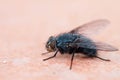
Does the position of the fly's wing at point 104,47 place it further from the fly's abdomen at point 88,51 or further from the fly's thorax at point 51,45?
the fly's thorax at point 51,45

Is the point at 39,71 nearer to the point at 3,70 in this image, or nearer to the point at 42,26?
the point at 3,70

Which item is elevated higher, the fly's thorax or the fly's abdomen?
the fly's thorax

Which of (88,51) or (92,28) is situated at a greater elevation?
(92,28)

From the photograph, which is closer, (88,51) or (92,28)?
(88,51)

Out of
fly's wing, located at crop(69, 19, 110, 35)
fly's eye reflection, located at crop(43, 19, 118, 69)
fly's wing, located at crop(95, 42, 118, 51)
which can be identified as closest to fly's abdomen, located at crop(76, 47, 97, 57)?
fly's eye reflection, located at crop(43, 19, 118, 69)

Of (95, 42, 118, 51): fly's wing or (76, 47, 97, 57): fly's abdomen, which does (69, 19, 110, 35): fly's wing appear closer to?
(76, 47, 97, 57): fly's abdomen

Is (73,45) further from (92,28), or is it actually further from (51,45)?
(92,28)

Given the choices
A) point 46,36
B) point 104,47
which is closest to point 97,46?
point 104,47

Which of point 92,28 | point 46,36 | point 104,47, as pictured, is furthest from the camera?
point 46,36

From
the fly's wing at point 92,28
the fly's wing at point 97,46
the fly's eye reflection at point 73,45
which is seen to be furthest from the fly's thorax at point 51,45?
the fly's wing at point 92,28
